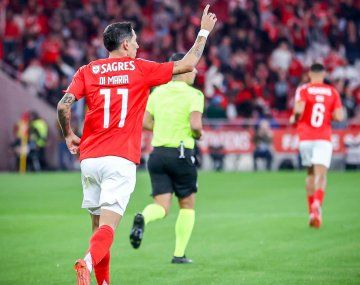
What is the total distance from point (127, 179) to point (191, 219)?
3.08 meters

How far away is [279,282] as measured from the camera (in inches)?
378

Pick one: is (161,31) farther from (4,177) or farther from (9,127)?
(4,177)

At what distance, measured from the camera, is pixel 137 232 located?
10031 millimetres

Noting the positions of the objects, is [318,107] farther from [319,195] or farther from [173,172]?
[173,172]

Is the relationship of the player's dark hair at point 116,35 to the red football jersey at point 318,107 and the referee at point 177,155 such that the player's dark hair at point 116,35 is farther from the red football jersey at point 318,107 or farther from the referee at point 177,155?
the red football jersey at point 318,107

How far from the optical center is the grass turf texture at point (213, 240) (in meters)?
10.2

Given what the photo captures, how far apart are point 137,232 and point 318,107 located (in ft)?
21.4

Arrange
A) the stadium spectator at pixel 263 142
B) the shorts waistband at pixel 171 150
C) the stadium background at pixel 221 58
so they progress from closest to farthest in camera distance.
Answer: the shorts waistband at pixel 171 150 → the stadium spectator at pixel 263 142 → the stadium background at pixel 221 58

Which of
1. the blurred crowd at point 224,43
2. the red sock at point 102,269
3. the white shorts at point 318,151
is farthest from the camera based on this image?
the blurred crowd at point 224,43

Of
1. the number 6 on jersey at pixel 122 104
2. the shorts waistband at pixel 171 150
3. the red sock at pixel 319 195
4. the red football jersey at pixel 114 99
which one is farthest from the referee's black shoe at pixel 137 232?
the red sock at pixel 319 195

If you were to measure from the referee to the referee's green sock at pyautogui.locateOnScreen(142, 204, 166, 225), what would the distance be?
0.01 metres

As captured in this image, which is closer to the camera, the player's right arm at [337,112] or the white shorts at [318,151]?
the player's right arm at [337,112]

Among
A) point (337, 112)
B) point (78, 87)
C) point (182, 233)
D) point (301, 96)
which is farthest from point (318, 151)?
point (78, 87)

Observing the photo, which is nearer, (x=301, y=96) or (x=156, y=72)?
(x=156, y=72)
